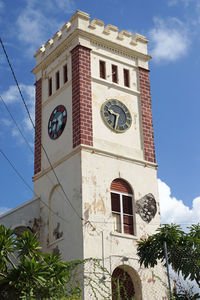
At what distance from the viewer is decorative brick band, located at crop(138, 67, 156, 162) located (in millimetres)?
31000

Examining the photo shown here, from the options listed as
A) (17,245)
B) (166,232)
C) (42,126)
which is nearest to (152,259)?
(166,232)

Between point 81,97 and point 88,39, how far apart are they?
4.08 meters

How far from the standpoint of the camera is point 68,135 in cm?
2977

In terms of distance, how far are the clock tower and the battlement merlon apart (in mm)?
61

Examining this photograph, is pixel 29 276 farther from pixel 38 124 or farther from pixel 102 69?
pixel 102 69

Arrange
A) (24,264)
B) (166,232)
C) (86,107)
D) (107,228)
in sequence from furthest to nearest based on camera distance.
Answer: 1. (86,107)
2. (107,228)
3. (166,232)
4. (24,264)

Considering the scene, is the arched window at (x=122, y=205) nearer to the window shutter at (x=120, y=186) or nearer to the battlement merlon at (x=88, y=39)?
the window shutter at (x=120, y=186)

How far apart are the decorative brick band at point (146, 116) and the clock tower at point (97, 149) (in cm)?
7

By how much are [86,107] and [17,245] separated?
12689 millimetres

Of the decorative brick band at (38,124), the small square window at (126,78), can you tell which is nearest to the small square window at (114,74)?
the small square window at (126,78)

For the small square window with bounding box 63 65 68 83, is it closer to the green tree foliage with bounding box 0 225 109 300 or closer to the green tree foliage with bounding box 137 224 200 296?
the green tree foliage with bounding box 137 224 200 296

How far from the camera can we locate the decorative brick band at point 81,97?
28781mm

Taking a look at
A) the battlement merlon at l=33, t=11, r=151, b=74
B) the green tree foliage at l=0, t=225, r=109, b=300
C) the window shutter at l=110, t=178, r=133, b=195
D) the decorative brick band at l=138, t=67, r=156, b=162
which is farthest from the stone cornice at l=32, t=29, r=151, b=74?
the green tree foliage at l=0, t=225, r=109, b=300

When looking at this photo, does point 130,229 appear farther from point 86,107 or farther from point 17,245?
point 17,245
